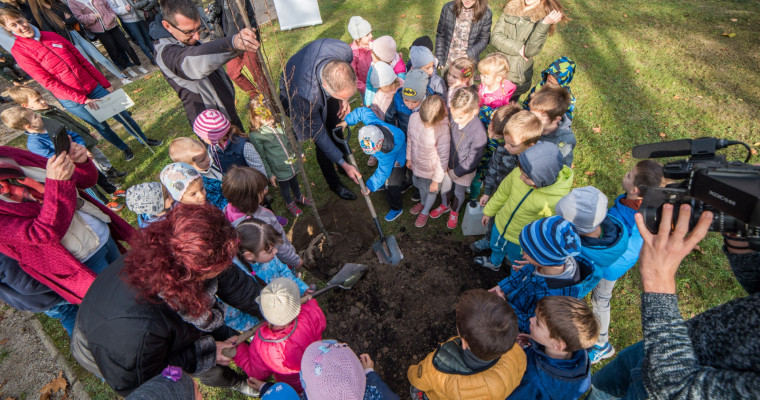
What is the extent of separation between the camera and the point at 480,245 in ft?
12.8

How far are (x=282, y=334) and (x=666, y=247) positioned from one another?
228 cm

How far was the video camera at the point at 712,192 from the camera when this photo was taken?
1.32 meters

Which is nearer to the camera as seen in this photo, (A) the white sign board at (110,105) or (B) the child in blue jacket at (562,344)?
(B) the child in blue jacket at (562,344)

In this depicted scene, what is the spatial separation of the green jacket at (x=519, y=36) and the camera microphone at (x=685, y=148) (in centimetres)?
332

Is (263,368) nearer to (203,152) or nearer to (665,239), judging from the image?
(203,152)

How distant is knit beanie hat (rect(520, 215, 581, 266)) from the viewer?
218cm

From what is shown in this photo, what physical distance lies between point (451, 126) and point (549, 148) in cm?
119

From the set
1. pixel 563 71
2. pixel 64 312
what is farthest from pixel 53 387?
pixel 563 71

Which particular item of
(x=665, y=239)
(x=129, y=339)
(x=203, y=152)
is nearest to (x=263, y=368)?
(x=129, y=339)

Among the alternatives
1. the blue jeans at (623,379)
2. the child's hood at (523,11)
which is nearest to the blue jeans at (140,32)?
the child's hood at (523,11)


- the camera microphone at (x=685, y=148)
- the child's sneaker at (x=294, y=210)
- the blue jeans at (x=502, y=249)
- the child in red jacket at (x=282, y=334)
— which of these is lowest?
the child's sneaker at (x=294, y=210)

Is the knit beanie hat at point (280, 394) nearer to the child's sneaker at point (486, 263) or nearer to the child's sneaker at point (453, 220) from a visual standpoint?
the child's sneaker at point (486, 263)

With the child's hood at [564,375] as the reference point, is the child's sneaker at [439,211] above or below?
below

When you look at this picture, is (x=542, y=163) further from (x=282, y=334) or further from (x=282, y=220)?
(x=282, y=220)
